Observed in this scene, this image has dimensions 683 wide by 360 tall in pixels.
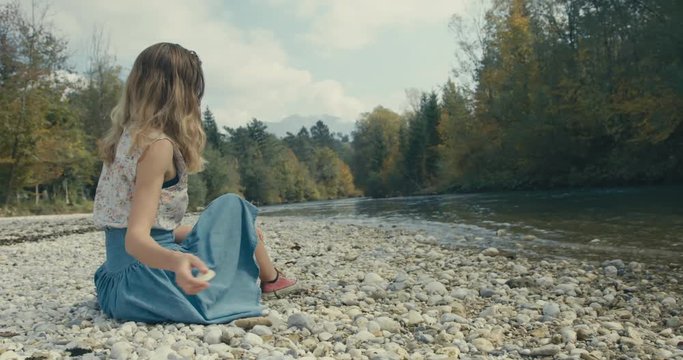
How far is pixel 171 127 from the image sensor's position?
293cm

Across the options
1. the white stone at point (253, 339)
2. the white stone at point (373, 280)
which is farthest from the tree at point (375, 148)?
the white stone at point (253, 339)

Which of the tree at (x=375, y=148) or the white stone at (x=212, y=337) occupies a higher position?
the tree at (x=375, y=148)

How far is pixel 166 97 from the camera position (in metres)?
2.97

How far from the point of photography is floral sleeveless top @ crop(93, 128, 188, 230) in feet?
9.71

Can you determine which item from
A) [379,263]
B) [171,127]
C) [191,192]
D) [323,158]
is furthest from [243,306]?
[323,158]

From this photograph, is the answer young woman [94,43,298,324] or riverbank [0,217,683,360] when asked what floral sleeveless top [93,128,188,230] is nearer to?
young woman [94,43,298,324]

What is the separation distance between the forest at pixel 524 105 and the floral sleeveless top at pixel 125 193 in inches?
838

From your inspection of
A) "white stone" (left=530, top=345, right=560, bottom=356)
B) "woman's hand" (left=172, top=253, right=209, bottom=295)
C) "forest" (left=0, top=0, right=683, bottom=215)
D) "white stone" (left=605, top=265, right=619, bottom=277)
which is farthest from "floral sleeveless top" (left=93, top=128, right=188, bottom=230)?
"forest" (left=0, top=0, right=683, bottom=215)

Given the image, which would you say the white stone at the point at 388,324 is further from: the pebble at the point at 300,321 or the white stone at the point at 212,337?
the white stone at the point at 212,337

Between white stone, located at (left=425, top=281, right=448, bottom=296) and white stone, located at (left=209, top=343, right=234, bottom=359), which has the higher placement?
white stone, located at (left=209, top=343, right=234, bottom=359)

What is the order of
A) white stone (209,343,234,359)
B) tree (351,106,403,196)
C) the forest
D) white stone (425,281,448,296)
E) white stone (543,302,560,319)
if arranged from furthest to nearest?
tree (351,106,403,196) < the forest < white stone (425,281,448,296) < white stone (543,302,560,319) < white stone (209,343,234,359)

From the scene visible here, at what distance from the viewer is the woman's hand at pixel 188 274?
2.21 m

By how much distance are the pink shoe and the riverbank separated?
111mm

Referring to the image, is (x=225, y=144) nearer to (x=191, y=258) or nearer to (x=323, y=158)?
(x=323, y=158)
